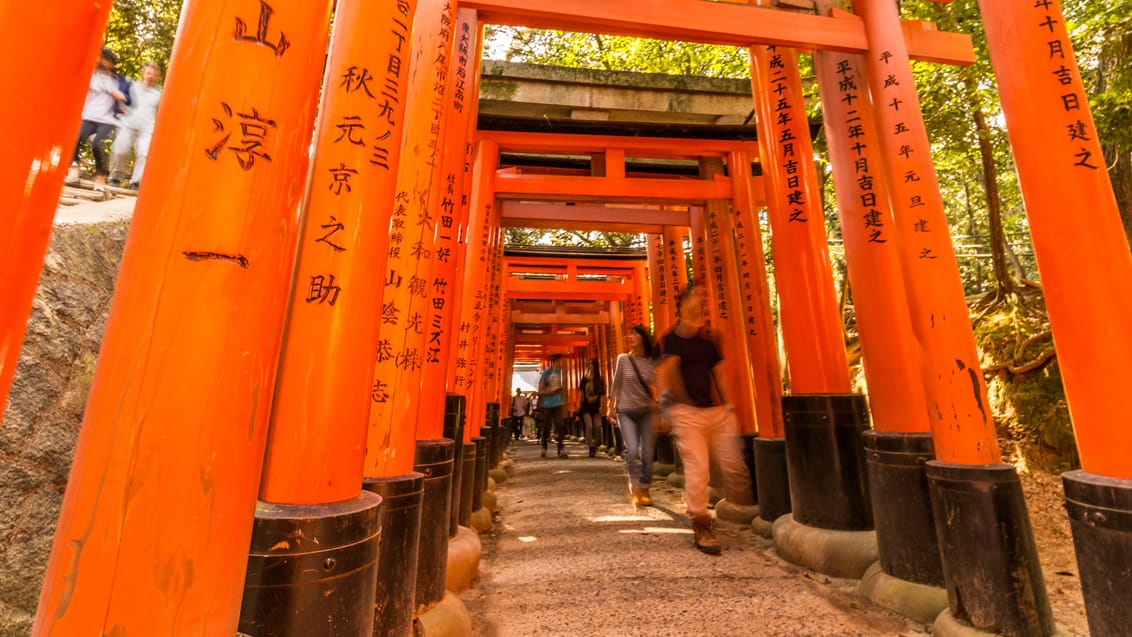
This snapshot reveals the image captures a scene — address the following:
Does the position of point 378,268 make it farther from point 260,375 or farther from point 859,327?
point 859,327

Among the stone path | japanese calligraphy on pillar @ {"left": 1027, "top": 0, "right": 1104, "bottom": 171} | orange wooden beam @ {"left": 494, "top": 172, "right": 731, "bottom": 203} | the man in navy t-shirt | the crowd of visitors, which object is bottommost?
the stone path

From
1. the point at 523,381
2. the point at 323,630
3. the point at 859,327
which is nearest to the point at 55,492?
the point at 323,630

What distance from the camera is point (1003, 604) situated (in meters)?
2.21

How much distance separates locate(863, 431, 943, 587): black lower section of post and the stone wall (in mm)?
3841

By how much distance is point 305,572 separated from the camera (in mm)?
1357

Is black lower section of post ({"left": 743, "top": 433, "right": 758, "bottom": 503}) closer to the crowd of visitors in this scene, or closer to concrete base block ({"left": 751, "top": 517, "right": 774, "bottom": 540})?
concrete base block ({"left": 751, "top": 517, "right": 774, "bottom": 540})

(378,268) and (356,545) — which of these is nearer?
(356,545)

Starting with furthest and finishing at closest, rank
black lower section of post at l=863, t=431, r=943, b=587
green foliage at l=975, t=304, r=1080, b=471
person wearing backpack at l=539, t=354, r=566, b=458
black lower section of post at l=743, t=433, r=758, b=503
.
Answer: person wearing backpack at l=539, t=354, r=566, b=458 < green foliage at l=975, t=304, r=1080, b=471 < black lower section of post at l=743, t=433, r=758, b=503 < black lower section of post at l=863, t=431, r=943, b=587

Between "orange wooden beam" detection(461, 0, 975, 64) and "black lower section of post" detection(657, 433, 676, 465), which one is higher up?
"orange wooden beam" detection(461, 0, 975, 64)

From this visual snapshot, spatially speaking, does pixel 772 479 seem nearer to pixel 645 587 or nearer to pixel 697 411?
pixel 697 411

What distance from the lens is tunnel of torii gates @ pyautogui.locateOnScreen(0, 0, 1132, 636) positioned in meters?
0.95

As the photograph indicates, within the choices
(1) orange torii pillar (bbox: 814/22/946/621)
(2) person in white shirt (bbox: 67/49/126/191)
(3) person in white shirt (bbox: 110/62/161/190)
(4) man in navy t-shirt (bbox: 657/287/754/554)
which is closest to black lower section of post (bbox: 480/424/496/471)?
(4) man in navy t-shirt (bbox: 657/287/754/554)

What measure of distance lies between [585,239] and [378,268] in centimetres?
1435

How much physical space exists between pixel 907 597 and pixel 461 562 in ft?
7.99
